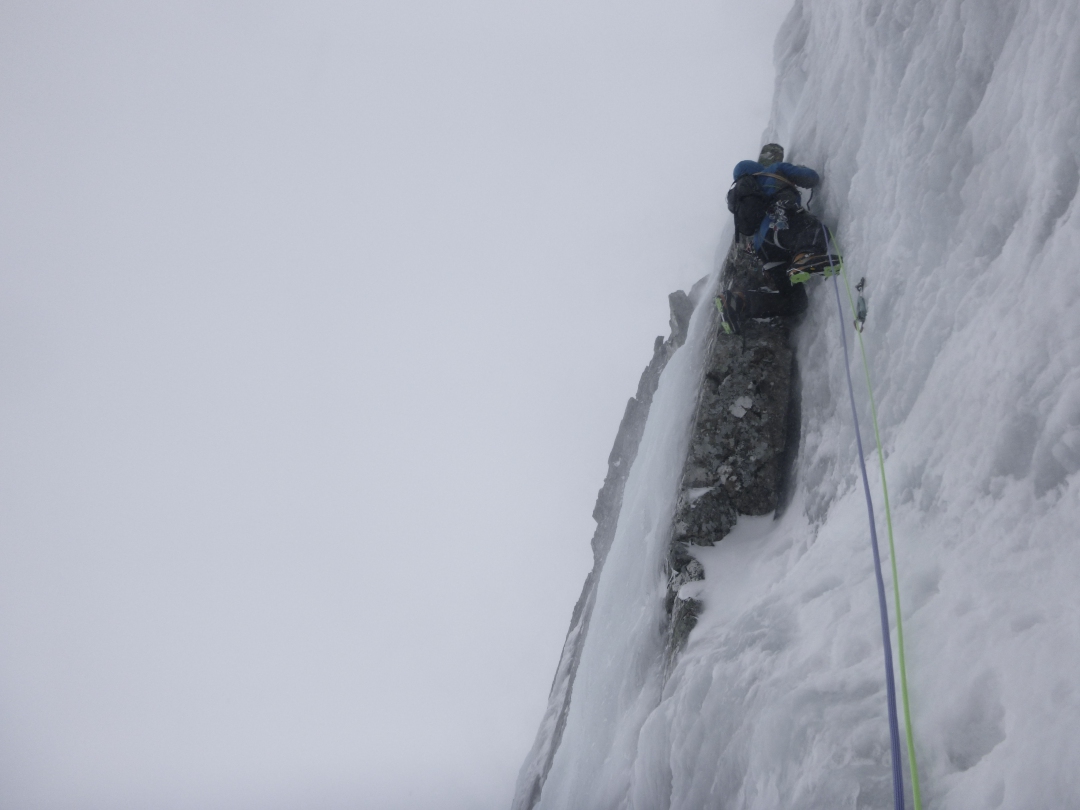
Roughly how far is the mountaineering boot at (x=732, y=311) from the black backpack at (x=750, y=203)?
0.64 meters

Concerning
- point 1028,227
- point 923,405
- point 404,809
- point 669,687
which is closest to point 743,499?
point 669,687

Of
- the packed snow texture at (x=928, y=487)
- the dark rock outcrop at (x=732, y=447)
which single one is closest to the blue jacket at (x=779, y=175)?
the packed snow texture at (x=928, y=487)

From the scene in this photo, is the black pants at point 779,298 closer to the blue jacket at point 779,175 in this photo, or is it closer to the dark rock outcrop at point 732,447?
the dark rock outcrop at point 732,447

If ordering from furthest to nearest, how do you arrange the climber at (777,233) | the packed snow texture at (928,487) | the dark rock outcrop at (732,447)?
the dark rock outcrop at (732,447), the climber at (777,233), the packed snow texture at (928,487)

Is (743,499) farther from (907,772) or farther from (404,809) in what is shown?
(404,809)

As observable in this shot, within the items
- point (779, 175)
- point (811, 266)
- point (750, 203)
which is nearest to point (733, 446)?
point (811, 266)

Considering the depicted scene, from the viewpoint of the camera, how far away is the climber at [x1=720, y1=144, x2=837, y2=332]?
→ 5898 mm

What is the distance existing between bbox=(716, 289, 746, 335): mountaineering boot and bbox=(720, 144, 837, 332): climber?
10 mm

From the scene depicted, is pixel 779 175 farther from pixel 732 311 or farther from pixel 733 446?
pixel 733 446

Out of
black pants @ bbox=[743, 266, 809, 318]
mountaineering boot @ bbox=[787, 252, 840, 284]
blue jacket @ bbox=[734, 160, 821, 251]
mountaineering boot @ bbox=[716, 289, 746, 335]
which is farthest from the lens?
mountaineering boot @ bbox=[716, 289, 746, 335]

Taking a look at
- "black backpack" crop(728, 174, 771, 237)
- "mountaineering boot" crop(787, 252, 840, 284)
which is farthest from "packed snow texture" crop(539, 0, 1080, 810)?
"black backpack" crop(728, 174, 771, 237)

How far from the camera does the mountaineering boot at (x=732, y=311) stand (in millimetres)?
6633

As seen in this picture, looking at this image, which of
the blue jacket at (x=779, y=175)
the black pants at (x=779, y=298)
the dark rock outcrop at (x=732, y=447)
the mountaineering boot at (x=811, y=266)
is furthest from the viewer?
the black pants at (x=779, y=298)

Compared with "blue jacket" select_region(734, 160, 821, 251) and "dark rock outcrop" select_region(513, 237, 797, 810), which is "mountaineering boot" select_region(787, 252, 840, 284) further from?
"dark rock outcrop" select_region(513, 237, 797, 810)
